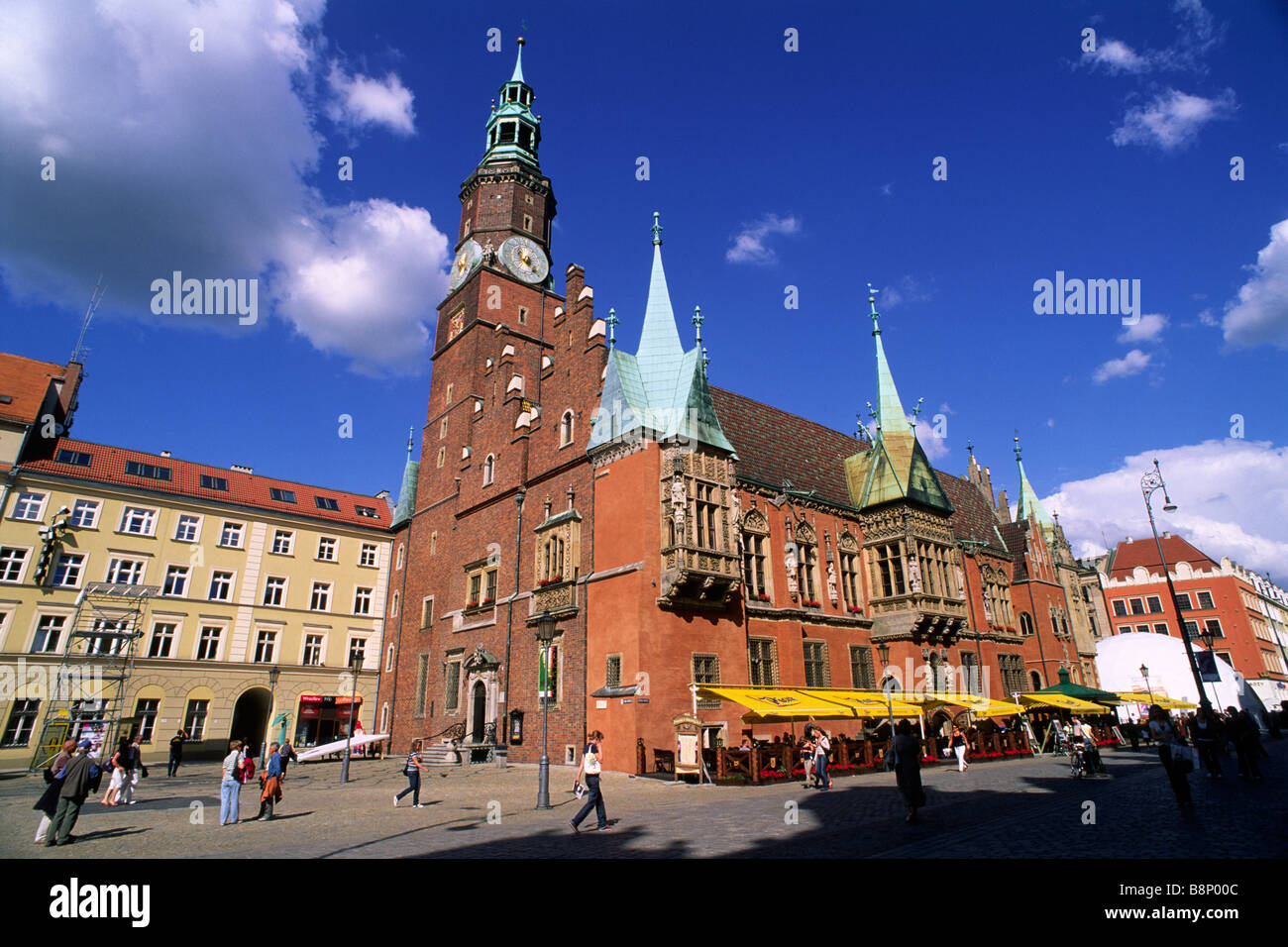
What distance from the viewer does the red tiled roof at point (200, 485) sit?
3484cm

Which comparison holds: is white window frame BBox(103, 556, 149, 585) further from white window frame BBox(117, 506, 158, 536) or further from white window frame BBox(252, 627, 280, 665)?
white window frame BBox(252, 627, 280, 665)

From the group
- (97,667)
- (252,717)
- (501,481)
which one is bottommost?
(252,717)

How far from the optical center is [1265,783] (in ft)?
54.4

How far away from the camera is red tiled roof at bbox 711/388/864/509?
1174 inches

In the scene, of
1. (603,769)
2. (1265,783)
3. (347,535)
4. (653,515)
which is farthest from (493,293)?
(1265,783)

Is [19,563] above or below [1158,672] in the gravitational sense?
above

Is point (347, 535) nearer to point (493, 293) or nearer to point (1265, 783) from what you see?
point (493, 293)

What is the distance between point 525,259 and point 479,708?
2621 cm

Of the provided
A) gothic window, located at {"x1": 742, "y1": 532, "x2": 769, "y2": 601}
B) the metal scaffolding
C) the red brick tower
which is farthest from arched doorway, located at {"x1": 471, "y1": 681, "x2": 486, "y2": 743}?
the metal scaffolding

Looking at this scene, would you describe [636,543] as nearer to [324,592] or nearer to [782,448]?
[782,448]

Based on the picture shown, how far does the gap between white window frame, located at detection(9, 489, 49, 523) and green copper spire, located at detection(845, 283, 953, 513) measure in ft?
130

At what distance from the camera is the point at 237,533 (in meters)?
38.2

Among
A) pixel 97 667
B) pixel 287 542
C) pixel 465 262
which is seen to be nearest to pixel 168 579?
pixel 97 667
